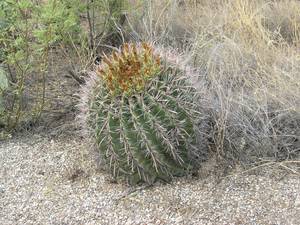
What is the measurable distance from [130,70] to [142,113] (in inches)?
10.1

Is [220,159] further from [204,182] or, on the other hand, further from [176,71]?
[176,71]

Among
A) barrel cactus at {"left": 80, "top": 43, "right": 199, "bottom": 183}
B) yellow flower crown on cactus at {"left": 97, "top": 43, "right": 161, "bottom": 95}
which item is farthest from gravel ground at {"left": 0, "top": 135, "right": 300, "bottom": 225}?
yellow flower crown on cactus at {"left": 97, "top": 43, "right": 161, "bottom": 95}

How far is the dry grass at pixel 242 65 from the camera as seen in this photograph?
149 inches

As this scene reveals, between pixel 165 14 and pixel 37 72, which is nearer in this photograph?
pixel 37 72

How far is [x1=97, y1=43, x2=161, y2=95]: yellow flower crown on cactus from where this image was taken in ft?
10.9

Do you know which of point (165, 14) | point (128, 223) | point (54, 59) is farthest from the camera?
point (165, 14)

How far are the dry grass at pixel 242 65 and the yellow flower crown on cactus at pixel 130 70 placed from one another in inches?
15.4

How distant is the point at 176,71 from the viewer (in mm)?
3520

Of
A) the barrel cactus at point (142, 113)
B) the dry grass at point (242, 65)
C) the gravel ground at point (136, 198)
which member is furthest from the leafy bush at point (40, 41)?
the barrel cactus at point (142, 113)

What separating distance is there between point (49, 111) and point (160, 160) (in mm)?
1422

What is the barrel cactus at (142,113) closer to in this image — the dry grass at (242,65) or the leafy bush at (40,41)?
the dry grass at (242,65)

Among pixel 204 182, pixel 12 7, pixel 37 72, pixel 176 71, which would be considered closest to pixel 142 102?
pixel 176 71

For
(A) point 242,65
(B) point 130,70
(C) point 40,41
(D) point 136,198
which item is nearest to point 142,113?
(B) point 130,70

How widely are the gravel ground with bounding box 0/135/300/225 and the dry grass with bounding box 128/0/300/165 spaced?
25cm
